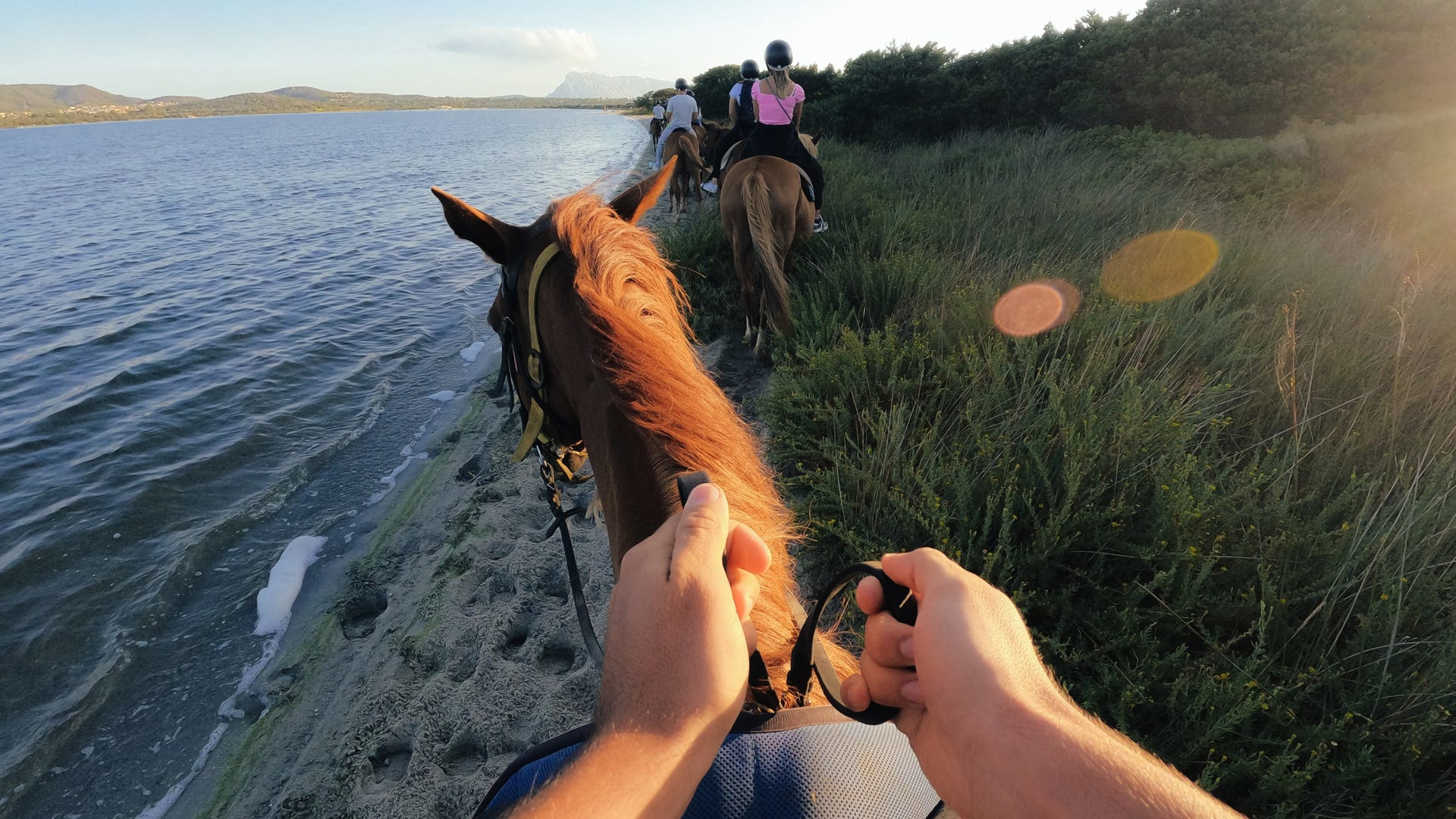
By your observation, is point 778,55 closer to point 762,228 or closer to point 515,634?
point 762,228

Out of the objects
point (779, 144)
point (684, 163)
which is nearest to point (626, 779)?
point (779, 144)

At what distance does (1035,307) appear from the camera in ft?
13.4

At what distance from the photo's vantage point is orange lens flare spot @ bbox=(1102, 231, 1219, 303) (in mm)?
4270

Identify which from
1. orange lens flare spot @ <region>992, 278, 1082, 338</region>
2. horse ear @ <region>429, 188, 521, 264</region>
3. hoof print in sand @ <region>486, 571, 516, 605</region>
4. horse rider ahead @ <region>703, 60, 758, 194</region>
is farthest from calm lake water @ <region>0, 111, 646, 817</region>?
orange lens flare spot @ <region>992, 278, 1082, 338</region>

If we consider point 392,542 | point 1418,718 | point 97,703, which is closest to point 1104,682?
point 1418,718

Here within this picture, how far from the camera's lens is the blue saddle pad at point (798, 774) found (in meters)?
1.04

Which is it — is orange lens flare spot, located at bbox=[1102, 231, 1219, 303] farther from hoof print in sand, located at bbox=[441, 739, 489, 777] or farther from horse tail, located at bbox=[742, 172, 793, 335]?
hoof print in sand, located at bbox=[441, 739, 489, 777]

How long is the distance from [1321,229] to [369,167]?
34.0m

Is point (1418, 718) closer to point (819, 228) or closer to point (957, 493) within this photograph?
point (957, 493)

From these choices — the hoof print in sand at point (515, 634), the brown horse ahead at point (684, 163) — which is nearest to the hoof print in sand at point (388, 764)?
the hoof print in sand at point (515, 634)

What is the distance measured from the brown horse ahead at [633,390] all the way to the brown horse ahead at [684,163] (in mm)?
11521

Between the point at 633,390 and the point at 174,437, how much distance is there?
650cm

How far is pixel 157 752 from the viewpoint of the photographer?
269 centimetres

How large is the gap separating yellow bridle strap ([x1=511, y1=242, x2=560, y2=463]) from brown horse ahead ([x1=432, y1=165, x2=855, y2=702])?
0.07 feet
